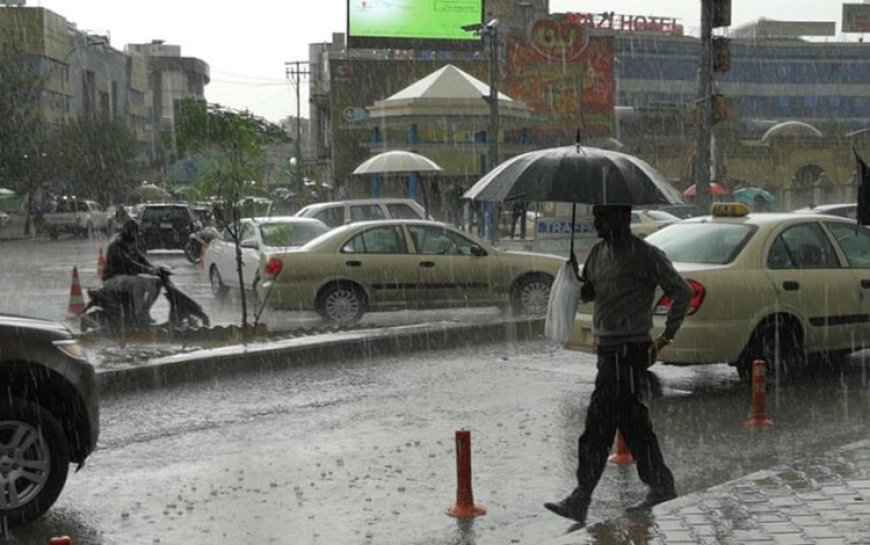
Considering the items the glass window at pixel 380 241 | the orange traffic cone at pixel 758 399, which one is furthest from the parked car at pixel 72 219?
the orange traffic cone at pixel 758 399

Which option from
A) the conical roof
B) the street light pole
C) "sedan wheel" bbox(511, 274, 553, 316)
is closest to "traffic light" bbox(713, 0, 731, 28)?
"sedan wheel" bbox(511, 274, 553, 316)

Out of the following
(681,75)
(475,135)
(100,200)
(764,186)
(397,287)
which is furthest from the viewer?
(681,75)

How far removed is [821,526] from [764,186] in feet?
209

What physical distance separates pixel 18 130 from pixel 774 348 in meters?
55.6

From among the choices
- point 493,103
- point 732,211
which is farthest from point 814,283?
point 493,103

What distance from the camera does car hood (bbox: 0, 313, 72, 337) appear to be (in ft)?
23.0

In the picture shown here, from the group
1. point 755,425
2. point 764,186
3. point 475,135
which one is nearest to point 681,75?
point 764,186

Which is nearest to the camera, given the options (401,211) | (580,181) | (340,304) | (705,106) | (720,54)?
(580,181)

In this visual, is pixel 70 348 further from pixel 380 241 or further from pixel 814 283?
pixel 380 241

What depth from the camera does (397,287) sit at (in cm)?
1683

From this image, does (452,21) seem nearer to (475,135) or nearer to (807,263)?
(475,135)

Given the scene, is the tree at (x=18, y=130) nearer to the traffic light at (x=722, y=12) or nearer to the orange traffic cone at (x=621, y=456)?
the traffic light at (x=722, y=12)

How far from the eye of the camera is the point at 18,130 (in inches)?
2414

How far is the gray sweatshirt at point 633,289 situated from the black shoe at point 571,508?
32.6 inches
